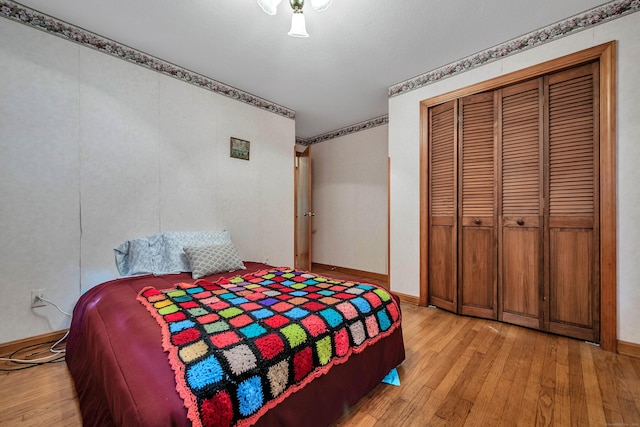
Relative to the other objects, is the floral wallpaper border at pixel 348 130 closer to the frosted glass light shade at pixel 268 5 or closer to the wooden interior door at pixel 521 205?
the wooden interior door at pixel 521 205

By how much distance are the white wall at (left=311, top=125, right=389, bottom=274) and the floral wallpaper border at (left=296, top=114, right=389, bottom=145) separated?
69 mm

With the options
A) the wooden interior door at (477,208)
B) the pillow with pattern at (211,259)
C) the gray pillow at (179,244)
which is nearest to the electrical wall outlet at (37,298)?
the gray pillow at (179,244)

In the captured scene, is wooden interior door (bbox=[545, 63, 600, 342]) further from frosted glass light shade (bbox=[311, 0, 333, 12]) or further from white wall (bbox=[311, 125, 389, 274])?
white wall (bbox=[311, 125, 389, 274])

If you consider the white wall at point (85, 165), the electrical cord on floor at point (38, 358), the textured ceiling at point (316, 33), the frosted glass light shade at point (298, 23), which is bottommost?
the electrical cord on floor at point (38, 358)

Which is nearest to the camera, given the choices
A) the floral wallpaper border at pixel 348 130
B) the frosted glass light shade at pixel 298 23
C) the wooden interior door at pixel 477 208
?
the frosted glass light shade at pixel 298 23

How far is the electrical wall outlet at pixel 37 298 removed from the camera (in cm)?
199

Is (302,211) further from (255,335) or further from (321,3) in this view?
(255,335)

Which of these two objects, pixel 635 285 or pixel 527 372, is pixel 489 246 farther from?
pixel 527 372

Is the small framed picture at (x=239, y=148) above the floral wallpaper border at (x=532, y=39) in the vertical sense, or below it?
below

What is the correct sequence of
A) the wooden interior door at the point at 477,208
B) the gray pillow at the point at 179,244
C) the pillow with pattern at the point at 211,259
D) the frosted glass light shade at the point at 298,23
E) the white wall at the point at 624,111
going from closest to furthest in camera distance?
the frosted glass light shade at the point at 298,23
the white wall at the point at 624,111
the pillow with pattern at the point at 211,259
the gray pillow at the point at 179,244
the wooden interior door at the point at 477,208

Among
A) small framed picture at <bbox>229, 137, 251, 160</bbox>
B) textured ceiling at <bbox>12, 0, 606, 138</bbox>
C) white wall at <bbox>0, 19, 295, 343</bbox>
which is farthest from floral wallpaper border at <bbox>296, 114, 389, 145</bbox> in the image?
white wall at <bbox>0, 19, 295, 343</bbox>

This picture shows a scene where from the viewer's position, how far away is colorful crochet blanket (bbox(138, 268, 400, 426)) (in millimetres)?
857

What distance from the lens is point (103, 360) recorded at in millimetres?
1104

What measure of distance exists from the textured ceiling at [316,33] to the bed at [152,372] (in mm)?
2113
